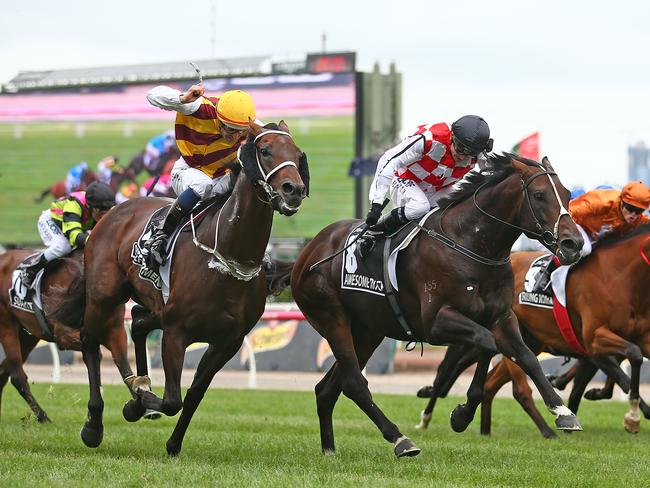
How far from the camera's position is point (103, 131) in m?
31.7

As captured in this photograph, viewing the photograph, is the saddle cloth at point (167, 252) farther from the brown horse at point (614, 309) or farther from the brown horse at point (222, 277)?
the brown horse at point (614, 309)

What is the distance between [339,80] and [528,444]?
2133 cm

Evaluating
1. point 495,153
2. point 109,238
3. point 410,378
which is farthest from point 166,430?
point 410,378

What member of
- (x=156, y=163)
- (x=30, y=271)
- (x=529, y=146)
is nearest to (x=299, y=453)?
(x=30, y=271)

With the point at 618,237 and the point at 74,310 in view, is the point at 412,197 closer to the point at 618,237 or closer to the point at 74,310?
the point at 618,237

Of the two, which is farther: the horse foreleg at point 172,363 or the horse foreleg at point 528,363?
the horse foreleg at point 172,363

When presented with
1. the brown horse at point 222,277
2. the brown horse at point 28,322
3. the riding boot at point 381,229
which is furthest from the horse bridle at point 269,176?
the brown horse at point 28,322

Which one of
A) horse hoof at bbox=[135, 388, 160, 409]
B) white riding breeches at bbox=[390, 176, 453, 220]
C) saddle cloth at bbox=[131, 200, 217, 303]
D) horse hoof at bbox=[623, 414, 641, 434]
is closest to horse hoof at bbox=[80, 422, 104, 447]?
horse hoof at bbox=[135, 388, 160, 409]

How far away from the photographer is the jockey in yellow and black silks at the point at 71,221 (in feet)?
32.0

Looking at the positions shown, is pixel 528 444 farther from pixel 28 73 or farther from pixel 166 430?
pixel 28 73

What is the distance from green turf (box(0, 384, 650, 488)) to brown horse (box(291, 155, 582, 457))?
343 mm

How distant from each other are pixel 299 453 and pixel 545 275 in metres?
3.05

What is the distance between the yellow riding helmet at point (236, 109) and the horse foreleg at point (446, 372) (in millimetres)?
3072

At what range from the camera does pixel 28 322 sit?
33.7 ft
